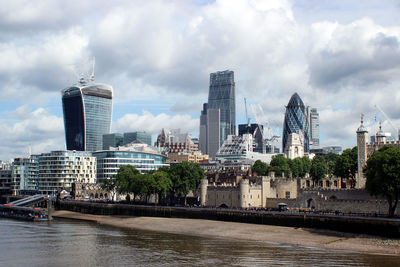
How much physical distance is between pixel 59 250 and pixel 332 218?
4769 cm

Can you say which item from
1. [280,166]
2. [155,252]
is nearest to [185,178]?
[280,166]

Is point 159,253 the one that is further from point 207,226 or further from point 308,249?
point 207,226

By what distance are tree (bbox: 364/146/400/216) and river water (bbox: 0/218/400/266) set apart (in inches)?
820

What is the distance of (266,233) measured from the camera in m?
88.1

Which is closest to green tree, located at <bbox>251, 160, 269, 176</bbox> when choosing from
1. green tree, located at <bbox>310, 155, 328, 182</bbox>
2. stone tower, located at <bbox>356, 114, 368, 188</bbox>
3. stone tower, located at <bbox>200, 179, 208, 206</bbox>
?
green tree, located at <bbox>310, 155, 328, 182</bbox>

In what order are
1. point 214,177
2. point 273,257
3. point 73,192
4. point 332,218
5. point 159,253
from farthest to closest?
1. point 73,192
2. point 214,177
3. point 332,218
4. point 159,253
5. point 273,257

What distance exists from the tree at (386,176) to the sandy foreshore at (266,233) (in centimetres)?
1129

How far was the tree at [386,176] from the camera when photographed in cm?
8362

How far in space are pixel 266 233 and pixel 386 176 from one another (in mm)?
23885

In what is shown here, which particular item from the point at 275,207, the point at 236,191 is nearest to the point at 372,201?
the point at 275,207

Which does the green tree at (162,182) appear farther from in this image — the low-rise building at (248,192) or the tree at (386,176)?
the tree at (386,176)

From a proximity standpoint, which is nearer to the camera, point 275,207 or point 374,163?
point 374,163

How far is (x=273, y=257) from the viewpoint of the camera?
65.0m

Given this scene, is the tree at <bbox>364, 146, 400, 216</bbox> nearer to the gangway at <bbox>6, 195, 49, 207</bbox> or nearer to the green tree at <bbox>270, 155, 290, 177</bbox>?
the green tree at <bbox>270, 155, 290, 177</bbox>
